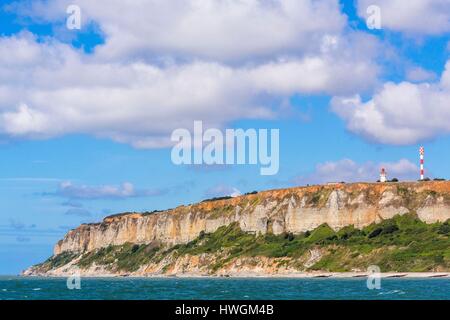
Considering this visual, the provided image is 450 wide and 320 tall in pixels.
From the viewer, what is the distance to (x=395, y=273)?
7766 inches

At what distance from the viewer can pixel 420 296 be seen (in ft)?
302
